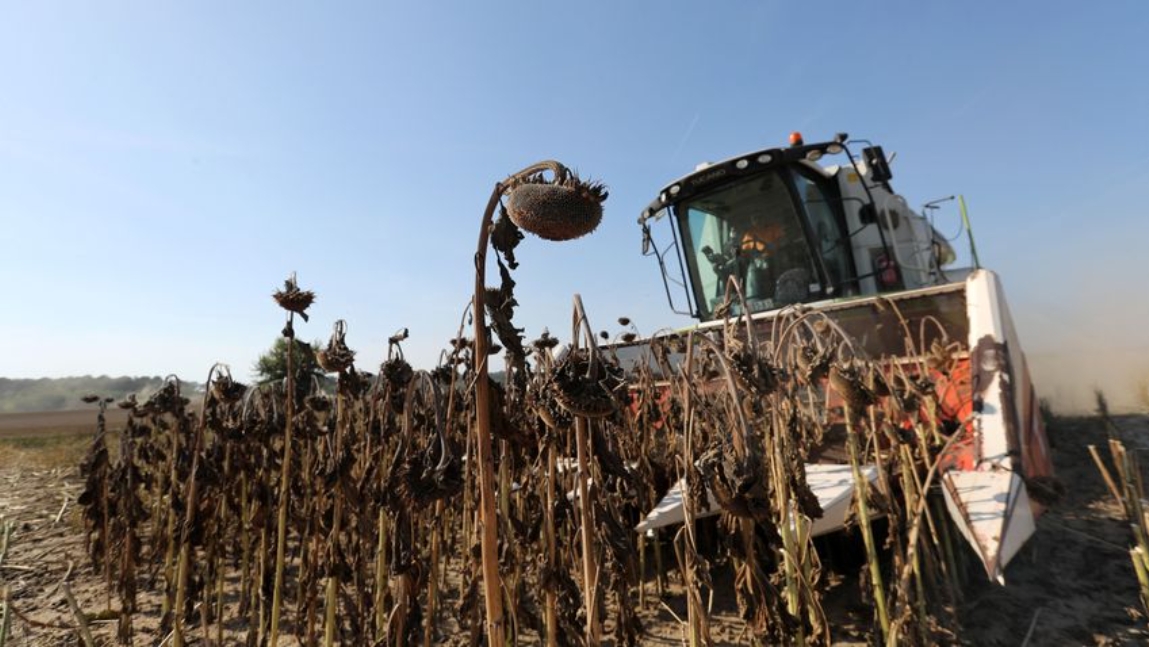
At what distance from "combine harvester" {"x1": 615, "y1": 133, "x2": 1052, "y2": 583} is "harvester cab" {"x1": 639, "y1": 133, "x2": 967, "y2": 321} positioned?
0.02 m

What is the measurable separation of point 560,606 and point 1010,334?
12.7 feet

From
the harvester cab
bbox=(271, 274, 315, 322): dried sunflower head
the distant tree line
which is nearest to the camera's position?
bbox=(271, 274, 315, 322): dried sunflower head

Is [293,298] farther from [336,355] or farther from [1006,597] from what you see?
[1006,597]

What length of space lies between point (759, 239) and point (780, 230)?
0.30 metres

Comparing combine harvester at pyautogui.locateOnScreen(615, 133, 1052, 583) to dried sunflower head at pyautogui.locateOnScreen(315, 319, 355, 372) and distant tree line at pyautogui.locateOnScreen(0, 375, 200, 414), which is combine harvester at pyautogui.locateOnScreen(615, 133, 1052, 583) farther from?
distant tree line at pyautogui.locateOnScreen(0, 375, 200, 414)

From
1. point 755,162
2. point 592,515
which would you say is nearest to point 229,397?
point 592,515

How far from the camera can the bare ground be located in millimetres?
3004

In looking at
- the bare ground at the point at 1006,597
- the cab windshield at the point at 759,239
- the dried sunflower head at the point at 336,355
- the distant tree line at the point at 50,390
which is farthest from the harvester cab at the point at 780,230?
the distant tree line at the point at 50,390

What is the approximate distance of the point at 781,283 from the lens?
6.90 metres

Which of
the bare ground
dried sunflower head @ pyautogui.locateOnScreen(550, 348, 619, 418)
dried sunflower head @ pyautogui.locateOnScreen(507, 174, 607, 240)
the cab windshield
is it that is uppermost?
the cab windshield

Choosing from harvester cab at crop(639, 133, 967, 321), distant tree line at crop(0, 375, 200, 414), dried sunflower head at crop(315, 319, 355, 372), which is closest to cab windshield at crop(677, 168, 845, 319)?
harvester cab at crop(639, 133, 967, 321)

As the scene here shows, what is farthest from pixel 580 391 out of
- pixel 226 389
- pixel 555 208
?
pixel 226 389

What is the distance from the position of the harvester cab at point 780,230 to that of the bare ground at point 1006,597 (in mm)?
3166

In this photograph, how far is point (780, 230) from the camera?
6957 mm
